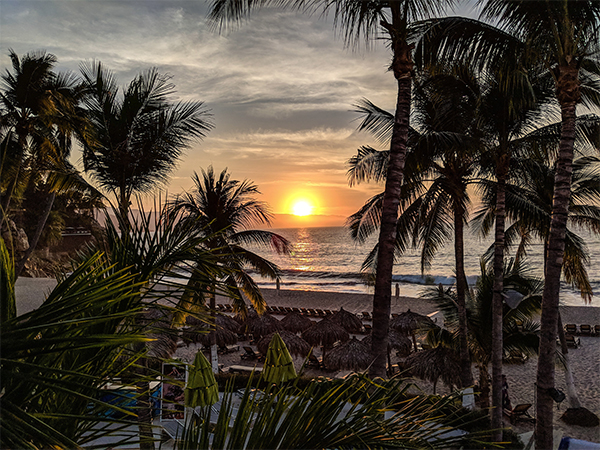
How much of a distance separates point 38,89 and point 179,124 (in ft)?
15.6

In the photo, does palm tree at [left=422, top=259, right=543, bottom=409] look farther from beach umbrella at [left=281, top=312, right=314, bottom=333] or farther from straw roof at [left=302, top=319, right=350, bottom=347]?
beach umbrella at [left=281, top=312, right=314, bottom=333]

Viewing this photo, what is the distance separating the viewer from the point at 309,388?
1.82 m

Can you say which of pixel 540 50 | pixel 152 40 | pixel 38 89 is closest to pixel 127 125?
pixel 38 89

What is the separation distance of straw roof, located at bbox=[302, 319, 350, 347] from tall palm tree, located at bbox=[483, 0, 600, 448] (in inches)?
365

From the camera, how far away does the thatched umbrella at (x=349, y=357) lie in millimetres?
12828

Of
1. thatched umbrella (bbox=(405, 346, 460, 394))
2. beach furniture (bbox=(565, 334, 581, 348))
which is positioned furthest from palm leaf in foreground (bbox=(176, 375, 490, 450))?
beach furniture (bbox=(565, 334, 581, 348))

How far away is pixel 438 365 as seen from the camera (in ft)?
36.2

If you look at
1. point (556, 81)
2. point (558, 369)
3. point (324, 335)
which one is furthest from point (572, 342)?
point (556, 81)

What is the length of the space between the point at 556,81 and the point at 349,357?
9.67 m

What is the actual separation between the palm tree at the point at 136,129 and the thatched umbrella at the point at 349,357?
26.5 ft

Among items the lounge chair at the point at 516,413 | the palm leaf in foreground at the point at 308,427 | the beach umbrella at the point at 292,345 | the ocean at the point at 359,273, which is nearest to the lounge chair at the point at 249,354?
the beach umbrella at the point at 292,345

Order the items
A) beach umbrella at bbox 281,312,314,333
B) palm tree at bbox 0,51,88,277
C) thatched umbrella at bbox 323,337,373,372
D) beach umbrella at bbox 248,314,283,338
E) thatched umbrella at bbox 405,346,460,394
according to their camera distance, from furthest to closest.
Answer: beach umbrella at bbox 281,312,314,333 < beach umbrella at bbox 248,314,283,338 < thatched umbrella at bbox 323,337,373,372 < thatched umbrella at bbox 405,346,460,394 < palm tree at bbox 0,51,88,277

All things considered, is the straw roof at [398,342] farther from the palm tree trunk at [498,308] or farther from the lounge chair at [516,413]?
the palm tree trunk at [498,308]

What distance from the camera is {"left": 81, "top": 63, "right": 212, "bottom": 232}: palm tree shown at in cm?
812
